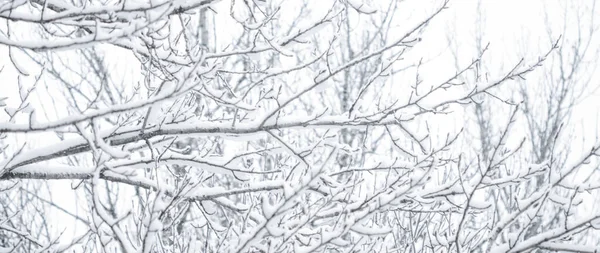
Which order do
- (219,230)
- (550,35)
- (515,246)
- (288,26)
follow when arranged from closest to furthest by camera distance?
(515,246) < (219,230) < (288,26) < (550,35)

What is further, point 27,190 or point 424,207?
point 27,190

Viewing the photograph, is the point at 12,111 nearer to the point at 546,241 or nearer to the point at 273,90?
the point at 273,90

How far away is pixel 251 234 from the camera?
7.05 feet

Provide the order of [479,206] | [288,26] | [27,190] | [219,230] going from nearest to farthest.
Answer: [479,206] < [219,230] < [27,190] < [288,26]

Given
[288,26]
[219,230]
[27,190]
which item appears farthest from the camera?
[288,26]

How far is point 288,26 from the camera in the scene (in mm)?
9734

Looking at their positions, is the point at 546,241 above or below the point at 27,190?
below

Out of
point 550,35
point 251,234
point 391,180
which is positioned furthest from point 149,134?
point 550,35

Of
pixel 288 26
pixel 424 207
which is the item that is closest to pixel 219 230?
pixel 424 207

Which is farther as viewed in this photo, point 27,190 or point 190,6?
point 27,190

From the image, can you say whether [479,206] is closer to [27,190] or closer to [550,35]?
[27,190]

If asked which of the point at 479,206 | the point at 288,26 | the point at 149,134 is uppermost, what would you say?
the point at 288,26

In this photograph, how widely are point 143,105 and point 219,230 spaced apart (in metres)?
1.47

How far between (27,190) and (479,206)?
6.89m
